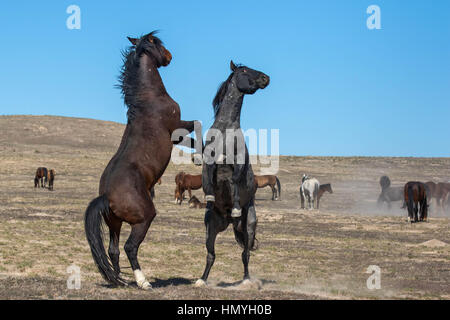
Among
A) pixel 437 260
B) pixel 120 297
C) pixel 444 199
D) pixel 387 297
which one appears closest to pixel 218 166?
pixel 120 297

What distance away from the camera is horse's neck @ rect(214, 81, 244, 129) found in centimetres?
860

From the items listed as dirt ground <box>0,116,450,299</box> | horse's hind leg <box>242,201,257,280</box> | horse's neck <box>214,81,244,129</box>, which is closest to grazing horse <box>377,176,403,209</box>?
dirt ground <box>0,116,450,299</box>

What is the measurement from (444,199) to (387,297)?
27.3 meters

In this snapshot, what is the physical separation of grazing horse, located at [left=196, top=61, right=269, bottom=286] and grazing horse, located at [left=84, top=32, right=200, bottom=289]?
1.58 feet

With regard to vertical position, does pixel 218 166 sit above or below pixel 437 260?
above

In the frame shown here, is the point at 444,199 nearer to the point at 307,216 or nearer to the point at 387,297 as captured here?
the point at 307,216

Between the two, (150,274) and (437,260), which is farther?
(437,260)

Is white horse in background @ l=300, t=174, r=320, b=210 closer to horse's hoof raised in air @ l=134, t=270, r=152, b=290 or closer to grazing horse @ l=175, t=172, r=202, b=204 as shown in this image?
grazing horse @ l=175, t=172, r=202, b=204

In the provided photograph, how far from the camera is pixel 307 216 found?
27.3 metres

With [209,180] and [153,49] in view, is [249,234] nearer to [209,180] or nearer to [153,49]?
[209,180]

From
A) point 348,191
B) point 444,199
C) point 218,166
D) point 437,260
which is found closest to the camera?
point 218,166

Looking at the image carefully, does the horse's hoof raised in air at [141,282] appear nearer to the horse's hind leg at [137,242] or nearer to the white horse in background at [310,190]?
the horse's hind leg at [137,242]

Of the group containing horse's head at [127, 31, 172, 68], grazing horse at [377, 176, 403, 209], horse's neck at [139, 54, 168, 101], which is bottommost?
grazing horse at [377, 176, 403, 209]
